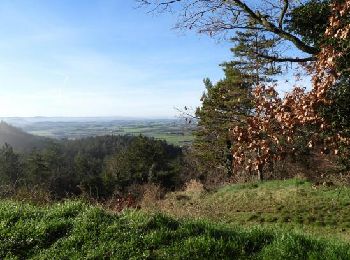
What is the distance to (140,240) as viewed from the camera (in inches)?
275

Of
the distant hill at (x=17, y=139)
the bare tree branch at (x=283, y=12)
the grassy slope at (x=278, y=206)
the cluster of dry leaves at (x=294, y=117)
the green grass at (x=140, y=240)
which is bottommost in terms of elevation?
the distant hill at (x=17, y=139)

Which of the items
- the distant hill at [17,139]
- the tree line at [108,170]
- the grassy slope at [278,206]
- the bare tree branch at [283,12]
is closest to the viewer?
the bare tree branch at [283,12]

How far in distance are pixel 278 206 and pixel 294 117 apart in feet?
34.7

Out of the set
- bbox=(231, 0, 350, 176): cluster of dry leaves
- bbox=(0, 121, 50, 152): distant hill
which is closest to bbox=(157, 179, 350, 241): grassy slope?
bbox=(231, 0, 350, 176): cluster of dry leaves

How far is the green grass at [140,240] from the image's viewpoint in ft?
21.2

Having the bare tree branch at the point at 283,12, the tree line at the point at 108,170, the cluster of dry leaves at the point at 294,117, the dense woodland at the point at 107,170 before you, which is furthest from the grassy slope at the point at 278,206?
the tree line at the point at 108,170

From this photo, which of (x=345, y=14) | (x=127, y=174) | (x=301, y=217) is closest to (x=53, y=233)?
(x=345, y=14)

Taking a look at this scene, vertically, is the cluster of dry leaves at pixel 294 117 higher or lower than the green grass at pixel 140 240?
higher

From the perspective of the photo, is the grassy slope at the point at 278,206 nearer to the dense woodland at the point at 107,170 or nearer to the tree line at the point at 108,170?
the dense woodland at the point at 107,170

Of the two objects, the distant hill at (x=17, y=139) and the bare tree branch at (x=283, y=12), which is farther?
the distant hill at (x=17, y=139)

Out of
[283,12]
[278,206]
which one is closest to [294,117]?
[283,12]

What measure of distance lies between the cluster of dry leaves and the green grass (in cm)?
144

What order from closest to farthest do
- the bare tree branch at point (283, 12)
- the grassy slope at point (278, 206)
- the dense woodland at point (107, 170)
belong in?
the bare tree branch at point (283, 12), the grassy slope at point (278, 206), the dense woodland at point (107, 170)

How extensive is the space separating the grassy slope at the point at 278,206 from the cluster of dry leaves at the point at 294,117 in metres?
4.40
